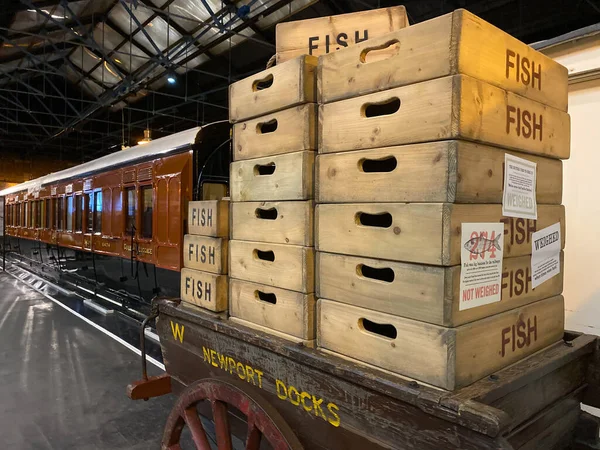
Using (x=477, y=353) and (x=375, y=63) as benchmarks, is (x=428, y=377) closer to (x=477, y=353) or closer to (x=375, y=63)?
(x=477, y=353)

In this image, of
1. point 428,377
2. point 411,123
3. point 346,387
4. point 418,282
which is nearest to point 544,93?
point 411,123

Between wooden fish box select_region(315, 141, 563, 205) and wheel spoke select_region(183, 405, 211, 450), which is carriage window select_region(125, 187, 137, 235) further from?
wooden fish box select_region(315, 141, 563, 205)

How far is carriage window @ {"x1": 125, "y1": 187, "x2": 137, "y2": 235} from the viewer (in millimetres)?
6945

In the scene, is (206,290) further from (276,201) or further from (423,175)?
(423,175)

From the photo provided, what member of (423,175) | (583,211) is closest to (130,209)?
(583,211)

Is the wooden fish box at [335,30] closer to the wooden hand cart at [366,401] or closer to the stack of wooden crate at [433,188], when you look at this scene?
the stack of wooden crate at [433,188]

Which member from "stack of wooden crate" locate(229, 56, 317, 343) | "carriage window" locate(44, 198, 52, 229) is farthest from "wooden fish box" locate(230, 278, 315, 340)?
"carriage window" locate(44, 198, 52, 229)

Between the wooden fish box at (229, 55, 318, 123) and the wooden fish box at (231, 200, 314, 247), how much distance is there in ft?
1.64

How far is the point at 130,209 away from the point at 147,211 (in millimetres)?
719

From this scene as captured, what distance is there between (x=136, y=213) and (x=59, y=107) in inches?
712

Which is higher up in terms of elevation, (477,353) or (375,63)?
(375,63)

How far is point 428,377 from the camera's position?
154cm

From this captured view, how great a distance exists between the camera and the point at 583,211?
3086 millimetres

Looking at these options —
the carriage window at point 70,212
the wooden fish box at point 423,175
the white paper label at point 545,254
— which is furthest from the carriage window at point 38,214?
the white paper label at point 545,254
